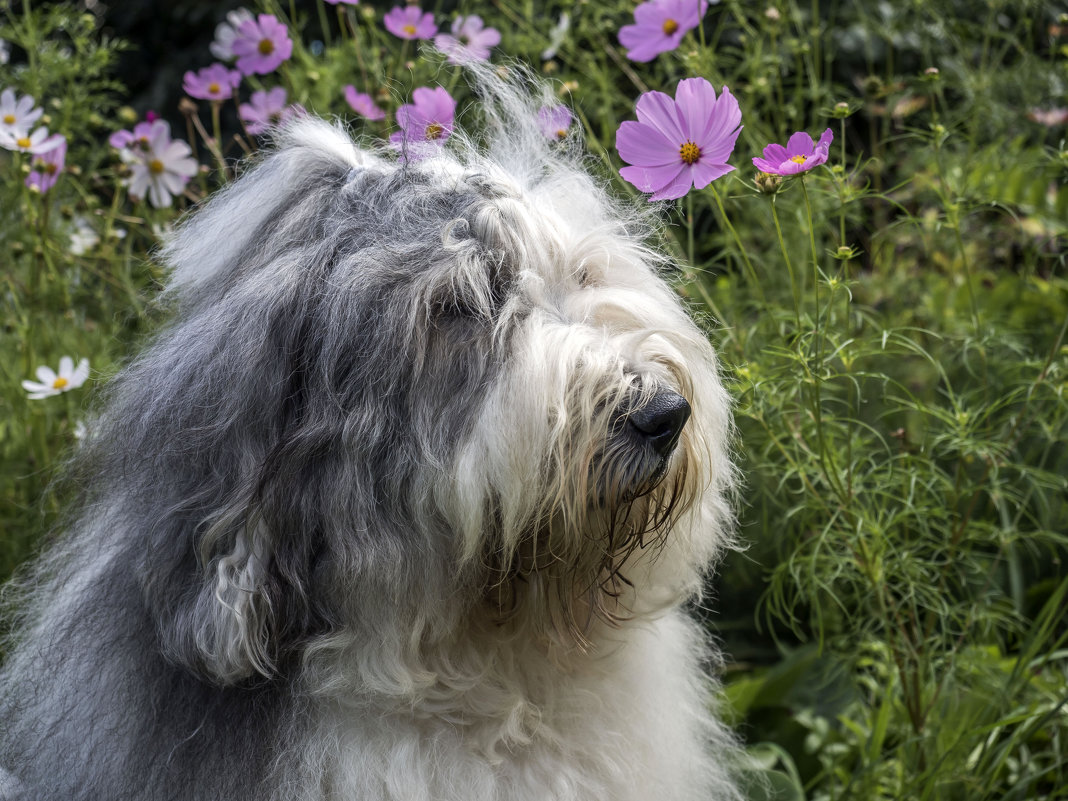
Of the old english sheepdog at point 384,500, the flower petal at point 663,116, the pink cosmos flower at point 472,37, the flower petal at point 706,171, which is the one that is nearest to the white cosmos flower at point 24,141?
the old english sheepdog at point 384,500

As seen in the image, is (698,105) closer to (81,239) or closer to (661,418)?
(661,418)

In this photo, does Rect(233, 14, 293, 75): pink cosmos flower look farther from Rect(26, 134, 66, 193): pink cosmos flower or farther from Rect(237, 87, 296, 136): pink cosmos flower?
Rect(26, 134, 66, 193): pink cosmos flower

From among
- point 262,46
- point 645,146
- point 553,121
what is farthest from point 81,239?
point 645,146

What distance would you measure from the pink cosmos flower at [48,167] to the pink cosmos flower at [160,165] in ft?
0.57

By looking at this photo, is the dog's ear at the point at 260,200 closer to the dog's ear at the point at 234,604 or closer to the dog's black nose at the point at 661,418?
the dog's ear at the point at 234,604

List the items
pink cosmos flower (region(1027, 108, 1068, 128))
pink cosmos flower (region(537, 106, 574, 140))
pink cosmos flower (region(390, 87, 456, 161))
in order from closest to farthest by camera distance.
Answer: pink cosmos flower (region(390, 87, 456, 161)), pink cosmos flower (region(537, 106, 574, 140)), pink cosmos flower (region(1027, 108, 1068, 128))

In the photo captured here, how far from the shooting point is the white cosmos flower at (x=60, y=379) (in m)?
2.57

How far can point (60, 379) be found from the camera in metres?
2.63

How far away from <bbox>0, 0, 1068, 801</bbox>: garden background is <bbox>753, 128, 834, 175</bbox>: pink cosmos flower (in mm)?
26

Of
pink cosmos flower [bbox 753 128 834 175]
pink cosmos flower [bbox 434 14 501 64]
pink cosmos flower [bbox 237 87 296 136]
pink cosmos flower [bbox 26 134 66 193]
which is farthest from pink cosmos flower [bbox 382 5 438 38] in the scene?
pink cosmos flower [bbox 753 128 834 175]

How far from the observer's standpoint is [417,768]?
180 cm

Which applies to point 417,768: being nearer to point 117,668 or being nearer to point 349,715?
point 349,715

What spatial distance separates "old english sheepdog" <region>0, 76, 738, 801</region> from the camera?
169 centimetres

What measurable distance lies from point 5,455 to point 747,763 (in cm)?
220
